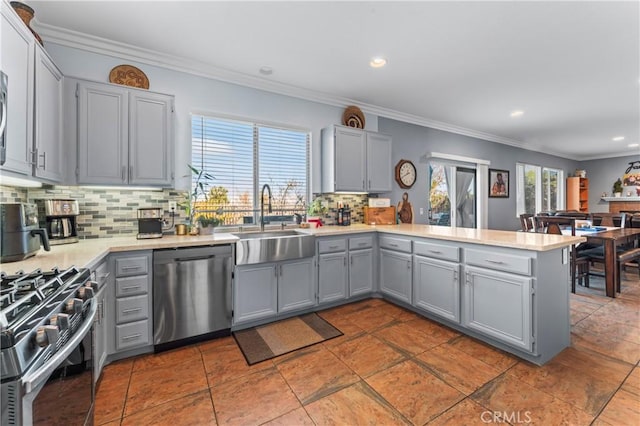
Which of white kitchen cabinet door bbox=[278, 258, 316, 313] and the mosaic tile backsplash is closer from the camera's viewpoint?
the mosaic tile backsplash

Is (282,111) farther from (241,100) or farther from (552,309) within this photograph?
(552,309)

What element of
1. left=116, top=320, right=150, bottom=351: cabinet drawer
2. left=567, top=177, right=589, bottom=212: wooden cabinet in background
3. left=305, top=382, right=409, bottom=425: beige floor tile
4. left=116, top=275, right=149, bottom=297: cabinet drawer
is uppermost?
left=567, top=177, right=589, bottom=212: wooden cabinet in background

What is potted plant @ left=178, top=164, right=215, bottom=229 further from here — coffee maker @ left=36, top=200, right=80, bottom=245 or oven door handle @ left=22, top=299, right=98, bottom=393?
oven door handle @ left=22, top=299, right=98, bottom=393

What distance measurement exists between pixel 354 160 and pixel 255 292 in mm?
2128

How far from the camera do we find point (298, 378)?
202 centimetres

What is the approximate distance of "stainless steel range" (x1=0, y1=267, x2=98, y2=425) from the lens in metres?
0.81

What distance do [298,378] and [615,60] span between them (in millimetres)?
4265

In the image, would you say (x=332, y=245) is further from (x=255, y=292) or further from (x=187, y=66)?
(x=187, y=66)

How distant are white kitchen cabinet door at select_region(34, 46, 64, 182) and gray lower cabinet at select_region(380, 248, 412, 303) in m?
3.16

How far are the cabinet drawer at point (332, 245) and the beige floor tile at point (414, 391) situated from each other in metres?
1.37

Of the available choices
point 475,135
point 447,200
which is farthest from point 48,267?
point 475,135

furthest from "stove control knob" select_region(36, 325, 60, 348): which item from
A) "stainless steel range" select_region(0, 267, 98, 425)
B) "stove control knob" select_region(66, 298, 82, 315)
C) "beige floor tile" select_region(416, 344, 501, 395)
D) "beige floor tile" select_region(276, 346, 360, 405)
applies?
"beige floor tile" select_region(416, 344, 501, 395)

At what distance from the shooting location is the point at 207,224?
2.91 meters

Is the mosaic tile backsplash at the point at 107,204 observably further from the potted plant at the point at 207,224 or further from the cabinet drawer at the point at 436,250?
the cabinet drawer at the point at 436,250
